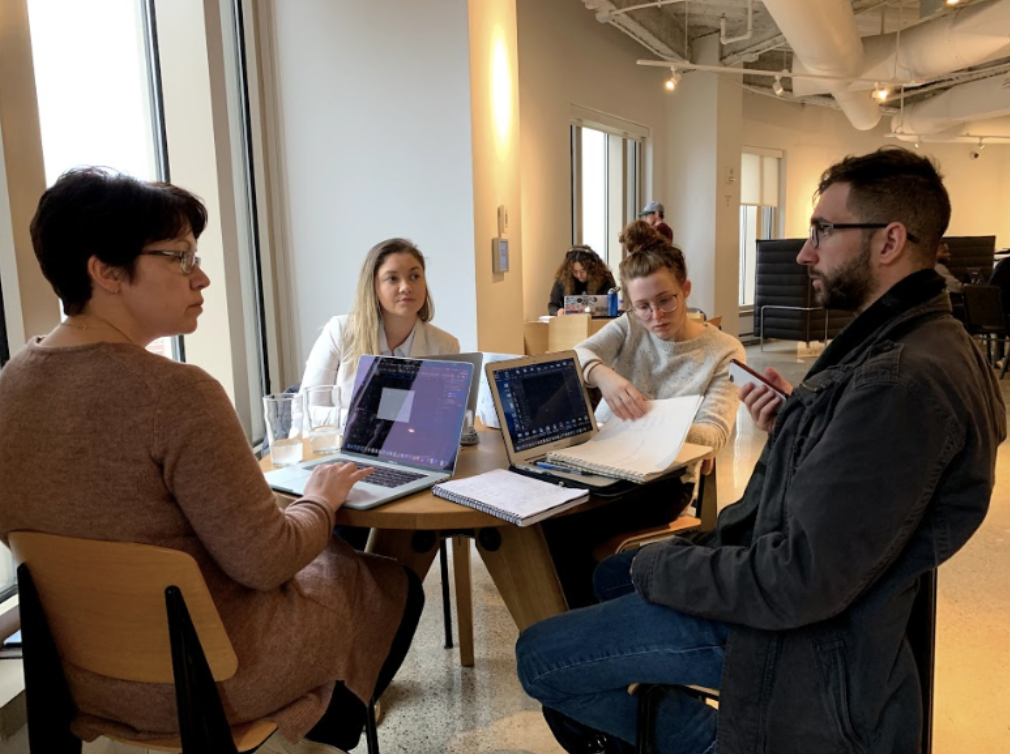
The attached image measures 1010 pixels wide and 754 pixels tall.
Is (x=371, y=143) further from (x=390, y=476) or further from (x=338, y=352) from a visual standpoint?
(x=390, y=476)

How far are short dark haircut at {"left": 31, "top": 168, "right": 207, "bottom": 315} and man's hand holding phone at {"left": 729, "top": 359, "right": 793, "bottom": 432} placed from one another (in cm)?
114

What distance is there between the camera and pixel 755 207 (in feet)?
31.8

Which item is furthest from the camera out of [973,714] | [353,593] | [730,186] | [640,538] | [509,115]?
[730,186]

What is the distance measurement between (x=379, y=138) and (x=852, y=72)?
495 centimetres

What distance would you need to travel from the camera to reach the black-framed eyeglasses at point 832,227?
1.20m

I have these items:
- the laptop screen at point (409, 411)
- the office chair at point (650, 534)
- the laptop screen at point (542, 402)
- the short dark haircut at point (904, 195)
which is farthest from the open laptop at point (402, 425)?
the short dark haircut at point (904, 195)

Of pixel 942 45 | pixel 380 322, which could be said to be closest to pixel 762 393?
pixel 380 322

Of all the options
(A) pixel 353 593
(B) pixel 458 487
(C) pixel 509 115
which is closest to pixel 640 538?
(B) pixel 458 487

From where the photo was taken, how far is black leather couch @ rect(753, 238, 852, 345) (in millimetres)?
8312

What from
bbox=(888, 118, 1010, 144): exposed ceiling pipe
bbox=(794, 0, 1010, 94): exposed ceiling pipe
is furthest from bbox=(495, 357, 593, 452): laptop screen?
bbox=(888, 118, 1010, 144): exposed ceiling pipe

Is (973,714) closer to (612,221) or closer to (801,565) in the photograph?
(801,565)

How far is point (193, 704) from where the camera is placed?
3.63 ft

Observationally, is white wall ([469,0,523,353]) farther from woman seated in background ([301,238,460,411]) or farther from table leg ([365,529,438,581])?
table leg ([365,529,438,581])

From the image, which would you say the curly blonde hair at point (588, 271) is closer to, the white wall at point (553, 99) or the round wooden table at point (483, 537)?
the white wall at point (553, 99)
